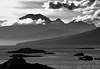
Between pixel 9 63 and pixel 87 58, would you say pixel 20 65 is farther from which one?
pixel 87 58

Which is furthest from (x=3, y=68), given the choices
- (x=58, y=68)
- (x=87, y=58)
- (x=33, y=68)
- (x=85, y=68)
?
(x=87, y=58)

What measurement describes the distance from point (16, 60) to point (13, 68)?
118 inches

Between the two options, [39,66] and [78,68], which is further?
[78,68]

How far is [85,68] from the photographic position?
11444 cm

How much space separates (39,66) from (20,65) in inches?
232

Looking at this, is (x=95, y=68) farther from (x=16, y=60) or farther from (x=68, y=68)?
(x=16, y=60)

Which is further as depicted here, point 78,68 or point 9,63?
point 78,68

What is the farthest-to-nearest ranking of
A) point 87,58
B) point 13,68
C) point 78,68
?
point 87,58
point 78,68
point 13,68

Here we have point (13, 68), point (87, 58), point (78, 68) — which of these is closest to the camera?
point (13, 68)

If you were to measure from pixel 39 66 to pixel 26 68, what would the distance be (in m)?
4.28

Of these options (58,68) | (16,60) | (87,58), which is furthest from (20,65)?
(87,58)

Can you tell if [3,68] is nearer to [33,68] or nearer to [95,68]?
[33,68]

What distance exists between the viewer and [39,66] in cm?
9669

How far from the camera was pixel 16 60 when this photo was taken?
311ft
